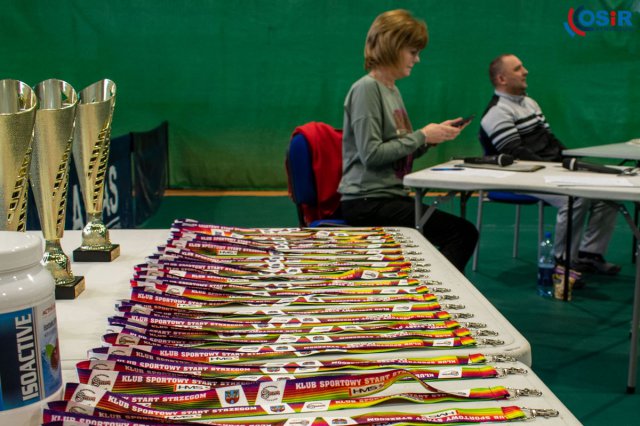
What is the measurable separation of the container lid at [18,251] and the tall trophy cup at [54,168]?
389mm

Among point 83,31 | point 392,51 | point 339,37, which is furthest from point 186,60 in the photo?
point 392,51

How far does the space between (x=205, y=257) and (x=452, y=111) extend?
510 cm

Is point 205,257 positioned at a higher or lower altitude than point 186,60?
lower

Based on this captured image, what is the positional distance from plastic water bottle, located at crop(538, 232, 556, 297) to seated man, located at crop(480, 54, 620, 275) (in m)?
0.05

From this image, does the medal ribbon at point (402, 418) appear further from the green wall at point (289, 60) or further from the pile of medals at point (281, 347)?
the green wall at point (289, 60)

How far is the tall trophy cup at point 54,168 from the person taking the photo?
1.04 m

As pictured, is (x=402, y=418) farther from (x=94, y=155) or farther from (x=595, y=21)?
(x=595, y=21)

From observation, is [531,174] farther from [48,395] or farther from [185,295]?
[48,395]

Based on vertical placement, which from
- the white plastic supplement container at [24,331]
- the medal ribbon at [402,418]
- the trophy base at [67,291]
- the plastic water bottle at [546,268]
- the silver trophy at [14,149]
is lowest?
the plastic water bottle at [546,268]

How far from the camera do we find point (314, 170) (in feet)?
9.24

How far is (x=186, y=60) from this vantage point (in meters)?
6.14

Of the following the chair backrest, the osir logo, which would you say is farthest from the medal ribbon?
the osir logo

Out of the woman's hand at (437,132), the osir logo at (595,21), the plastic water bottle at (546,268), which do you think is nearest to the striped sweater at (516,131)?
the plastic water bottle at (546,268)

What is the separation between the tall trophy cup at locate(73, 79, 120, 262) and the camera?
1.27 meters
